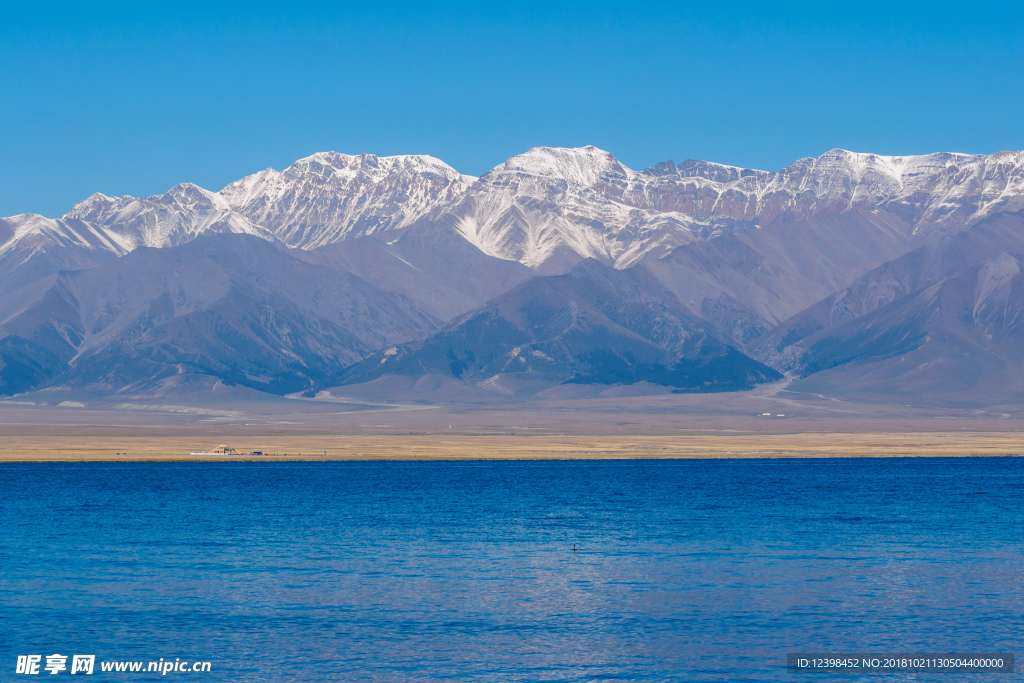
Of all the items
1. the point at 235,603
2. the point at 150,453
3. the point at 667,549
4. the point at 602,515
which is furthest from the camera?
the point at 150,453

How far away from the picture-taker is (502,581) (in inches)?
2611

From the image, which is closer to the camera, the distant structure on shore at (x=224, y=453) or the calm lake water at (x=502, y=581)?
the calm lake water at (x=502, y=581)

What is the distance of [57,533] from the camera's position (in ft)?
291

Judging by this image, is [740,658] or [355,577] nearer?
[740,658]

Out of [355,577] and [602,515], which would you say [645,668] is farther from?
[602,515]

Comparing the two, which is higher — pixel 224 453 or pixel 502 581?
pixel 224 453

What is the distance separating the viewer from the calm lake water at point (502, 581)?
160ft

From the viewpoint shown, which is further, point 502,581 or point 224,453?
point 224,453

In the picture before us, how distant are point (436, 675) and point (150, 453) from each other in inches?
6012

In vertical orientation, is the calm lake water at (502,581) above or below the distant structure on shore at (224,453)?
below

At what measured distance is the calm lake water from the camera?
4888cm

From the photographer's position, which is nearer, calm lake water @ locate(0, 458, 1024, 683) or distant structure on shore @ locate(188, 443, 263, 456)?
calm lake water @ locate(0, 458, 1024, 683)

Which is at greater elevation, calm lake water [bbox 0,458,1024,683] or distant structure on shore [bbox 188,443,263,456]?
distant structure on shore [bbox 188,443,263,456]

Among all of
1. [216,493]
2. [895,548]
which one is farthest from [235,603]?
[216,493]
